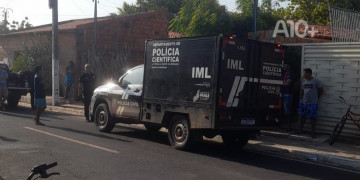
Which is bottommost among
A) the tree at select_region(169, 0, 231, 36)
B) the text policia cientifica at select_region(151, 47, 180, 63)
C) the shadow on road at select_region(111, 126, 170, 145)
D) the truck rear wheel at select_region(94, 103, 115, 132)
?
the shadow on road at select_region(111, 126, 170, 145)

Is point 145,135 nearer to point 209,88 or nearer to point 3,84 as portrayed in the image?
point 209,88

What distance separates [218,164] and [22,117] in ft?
29.5

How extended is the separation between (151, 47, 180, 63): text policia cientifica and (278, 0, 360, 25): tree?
44.0ft

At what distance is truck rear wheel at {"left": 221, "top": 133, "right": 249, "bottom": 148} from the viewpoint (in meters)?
9.77

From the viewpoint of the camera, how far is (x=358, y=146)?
1041cm

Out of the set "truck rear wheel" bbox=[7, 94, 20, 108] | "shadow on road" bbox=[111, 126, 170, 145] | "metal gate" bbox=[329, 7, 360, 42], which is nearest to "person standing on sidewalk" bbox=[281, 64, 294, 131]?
"metal gate" bbox=[329, 7, 360, 42]

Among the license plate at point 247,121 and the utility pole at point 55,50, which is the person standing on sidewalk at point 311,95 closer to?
the license plate at point 247,121

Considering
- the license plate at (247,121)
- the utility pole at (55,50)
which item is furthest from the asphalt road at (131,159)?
the utility pole at (55,50)

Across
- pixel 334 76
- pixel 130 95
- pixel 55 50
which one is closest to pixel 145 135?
pixel 130 95

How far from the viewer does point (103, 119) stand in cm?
1173

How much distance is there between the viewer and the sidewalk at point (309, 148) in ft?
28.6

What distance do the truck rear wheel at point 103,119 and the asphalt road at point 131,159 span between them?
0.30m

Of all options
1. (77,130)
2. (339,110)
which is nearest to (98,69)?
(77,130)

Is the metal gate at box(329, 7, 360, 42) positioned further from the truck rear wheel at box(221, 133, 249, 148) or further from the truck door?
the truck door
